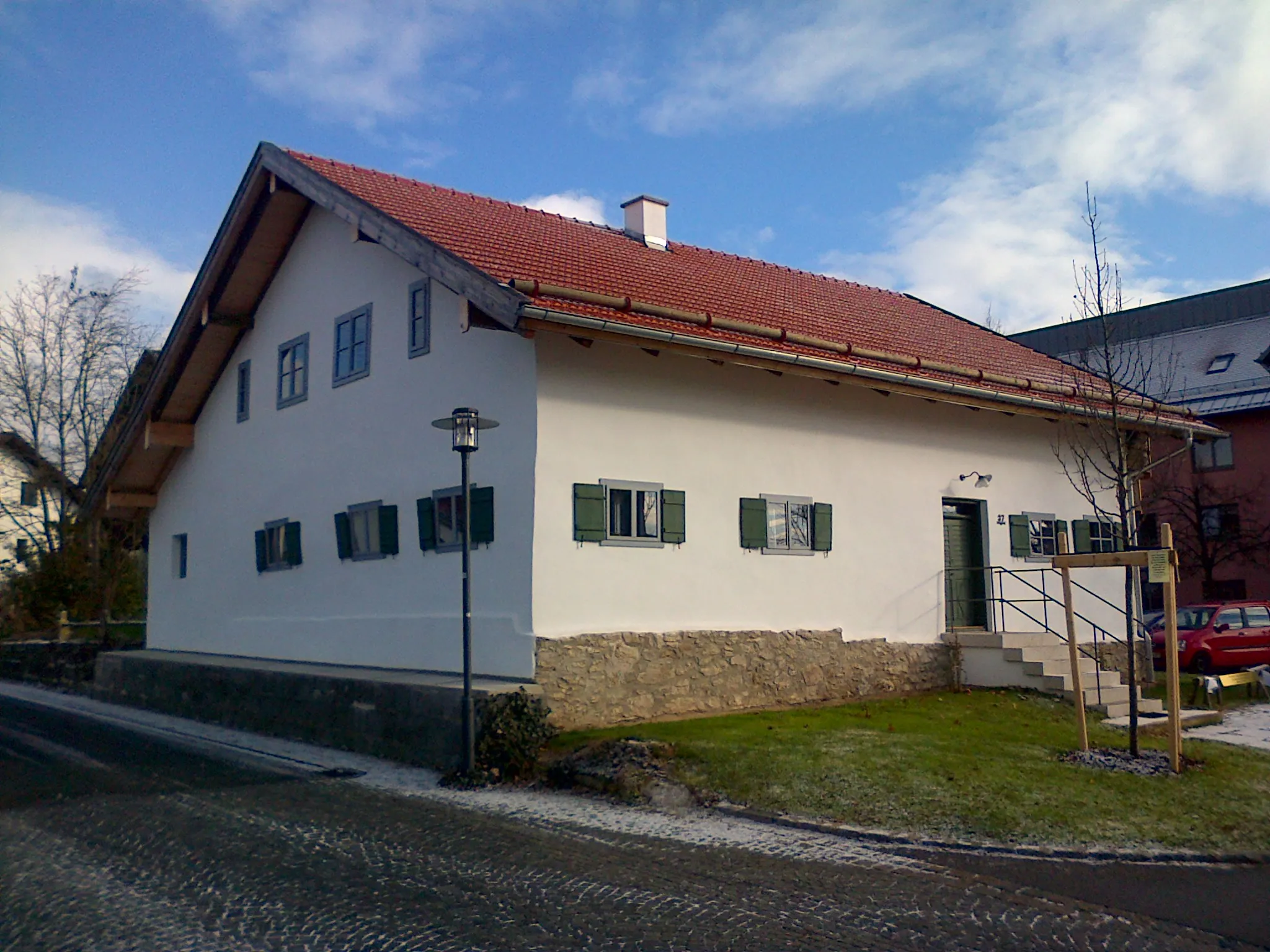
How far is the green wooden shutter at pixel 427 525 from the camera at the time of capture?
13773mm

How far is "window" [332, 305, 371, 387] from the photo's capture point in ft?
51.4

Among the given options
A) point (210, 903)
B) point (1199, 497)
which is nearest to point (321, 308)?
point (210, 903)

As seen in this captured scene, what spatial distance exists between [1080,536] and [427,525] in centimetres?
1057

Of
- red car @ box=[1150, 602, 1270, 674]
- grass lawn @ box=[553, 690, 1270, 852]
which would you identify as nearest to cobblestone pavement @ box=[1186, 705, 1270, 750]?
grass lawn @ box=[553, 690, 1270, 852]

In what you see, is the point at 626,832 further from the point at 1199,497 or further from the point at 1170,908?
the point at 1199,497

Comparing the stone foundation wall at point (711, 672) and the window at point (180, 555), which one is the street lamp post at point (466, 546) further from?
the window at point (180, 555)

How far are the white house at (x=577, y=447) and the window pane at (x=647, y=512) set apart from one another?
27 millimetres

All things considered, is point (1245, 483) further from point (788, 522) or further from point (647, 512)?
→ point (647, 512)

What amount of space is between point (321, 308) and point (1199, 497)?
27.5m

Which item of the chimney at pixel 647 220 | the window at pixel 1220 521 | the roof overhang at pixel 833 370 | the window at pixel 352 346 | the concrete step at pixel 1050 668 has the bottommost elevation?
the concrete step at pixel 1050 668

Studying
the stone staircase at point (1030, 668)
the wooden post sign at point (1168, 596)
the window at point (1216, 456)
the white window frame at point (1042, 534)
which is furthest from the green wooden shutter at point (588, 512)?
the window at point (1216, 456)

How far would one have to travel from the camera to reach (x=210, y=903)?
6.42 metres

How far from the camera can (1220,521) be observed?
3419 cm

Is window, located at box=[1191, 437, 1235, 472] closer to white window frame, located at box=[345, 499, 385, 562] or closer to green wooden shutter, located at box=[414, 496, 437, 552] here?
white window frame, located at box=[345, 499, 385, 562]
